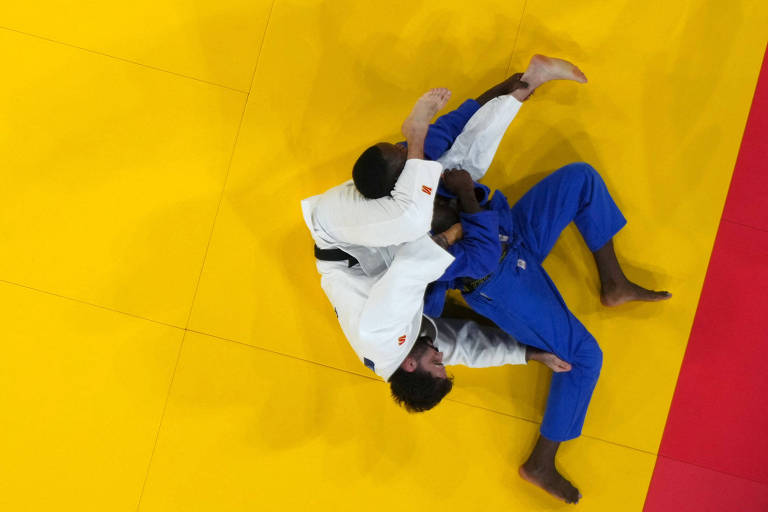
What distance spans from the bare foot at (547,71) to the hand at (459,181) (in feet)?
2.10

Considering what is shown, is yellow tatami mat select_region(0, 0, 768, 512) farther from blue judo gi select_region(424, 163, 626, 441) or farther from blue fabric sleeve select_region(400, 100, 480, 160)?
blue fabric sleeve select_region(400, 100, 480, 160)

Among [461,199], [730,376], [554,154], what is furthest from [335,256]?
[730,376]

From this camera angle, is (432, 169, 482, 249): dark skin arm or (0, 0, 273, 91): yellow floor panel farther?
(0, 0, 273, 91): yellow floor panel

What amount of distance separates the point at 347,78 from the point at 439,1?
59 centimetres

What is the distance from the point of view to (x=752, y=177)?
2.49m

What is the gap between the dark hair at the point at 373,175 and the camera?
172 cm

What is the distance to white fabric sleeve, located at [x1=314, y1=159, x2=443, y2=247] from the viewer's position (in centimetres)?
174

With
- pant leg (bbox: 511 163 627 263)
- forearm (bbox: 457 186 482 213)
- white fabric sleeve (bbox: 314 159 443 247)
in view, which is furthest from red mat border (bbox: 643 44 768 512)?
white fabric sleeve (bbox: 314 159 443 247)

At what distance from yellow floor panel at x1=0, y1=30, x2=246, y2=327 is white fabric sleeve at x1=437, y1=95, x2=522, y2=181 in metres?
1.10

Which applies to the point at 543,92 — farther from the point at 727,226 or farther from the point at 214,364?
the point at 214,364

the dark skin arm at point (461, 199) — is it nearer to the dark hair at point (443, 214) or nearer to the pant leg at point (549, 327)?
the dark hair at point (443, 214)

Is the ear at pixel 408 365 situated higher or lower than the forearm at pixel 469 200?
lower

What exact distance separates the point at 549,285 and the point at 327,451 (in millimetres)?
1329

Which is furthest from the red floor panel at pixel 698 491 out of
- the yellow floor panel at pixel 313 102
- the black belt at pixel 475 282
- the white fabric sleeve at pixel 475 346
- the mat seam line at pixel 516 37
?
the mat seam line at pixel 516 37
